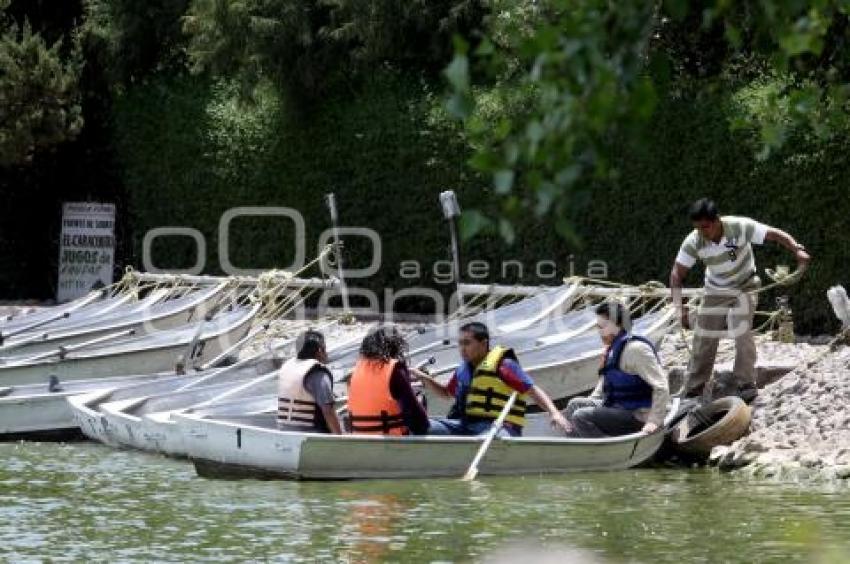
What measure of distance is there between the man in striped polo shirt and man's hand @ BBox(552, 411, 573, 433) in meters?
2.04

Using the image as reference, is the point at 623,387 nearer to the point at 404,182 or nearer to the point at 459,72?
the point at 459,72

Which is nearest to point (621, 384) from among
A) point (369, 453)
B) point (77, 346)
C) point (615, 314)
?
point (615, 314)

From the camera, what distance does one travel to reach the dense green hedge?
2223 cm

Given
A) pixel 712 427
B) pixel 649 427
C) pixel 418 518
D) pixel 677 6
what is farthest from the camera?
pixel 712 427

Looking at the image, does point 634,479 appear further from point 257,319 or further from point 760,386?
point 257,319

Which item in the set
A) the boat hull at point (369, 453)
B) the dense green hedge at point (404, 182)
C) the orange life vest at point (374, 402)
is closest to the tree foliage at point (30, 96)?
the dense green hedge at point (404, 182)

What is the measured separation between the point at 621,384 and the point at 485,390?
1180 millimetres

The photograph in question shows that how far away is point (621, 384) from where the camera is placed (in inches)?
613

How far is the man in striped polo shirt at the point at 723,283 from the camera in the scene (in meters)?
16.8

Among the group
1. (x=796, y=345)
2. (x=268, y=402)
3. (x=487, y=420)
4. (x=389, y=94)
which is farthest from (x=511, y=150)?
(x=389, y=94)

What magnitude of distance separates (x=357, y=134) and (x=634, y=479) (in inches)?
520

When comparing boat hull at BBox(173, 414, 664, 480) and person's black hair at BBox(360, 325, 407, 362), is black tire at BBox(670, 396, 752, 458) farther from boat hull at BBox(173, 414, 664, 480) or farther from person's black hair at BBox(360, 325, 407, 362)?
person's black hair at BBox(360, 325, 407, 362)

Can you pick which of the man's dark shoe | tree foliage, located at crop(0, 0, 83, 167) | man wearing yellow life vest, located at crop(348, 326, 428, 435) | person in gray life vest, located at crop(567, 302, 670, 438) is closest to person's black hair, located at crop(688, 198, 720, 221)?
person in gray life vest, located at crop(567, 302, 670, 438)

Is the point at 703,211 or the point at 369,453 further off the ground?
the point at 703,211
